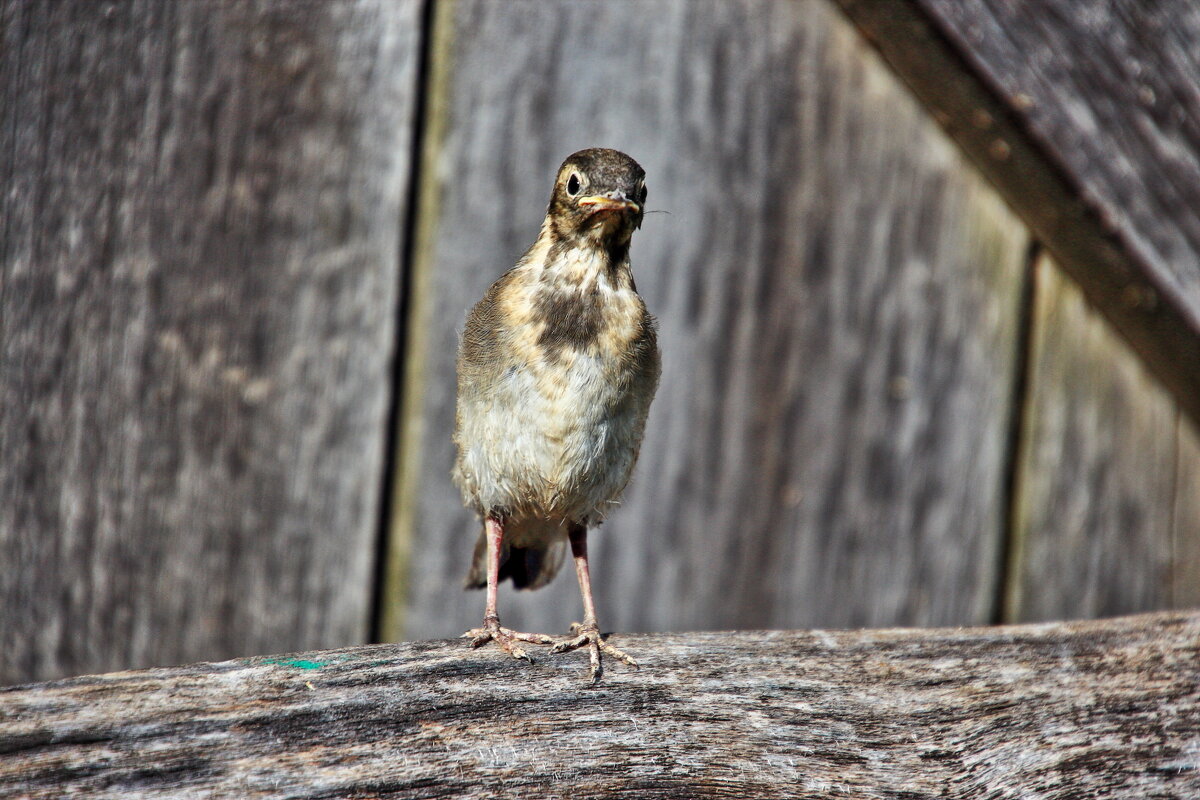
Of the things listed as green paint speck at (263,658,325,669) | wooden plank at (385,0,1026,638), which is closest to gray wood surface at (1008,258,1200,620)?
wooden plank at (385,0,1026,638)

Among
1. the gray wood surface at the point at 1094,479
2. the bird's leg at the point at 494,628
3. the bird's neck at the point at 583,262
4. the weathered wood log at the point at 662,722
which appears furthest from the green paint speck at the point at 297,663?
the gray wood surface at the point at 1094,479

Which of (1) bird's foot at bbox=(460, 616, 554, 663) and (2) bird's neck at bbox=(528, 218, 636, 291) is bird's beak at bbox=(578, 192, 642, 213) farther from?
(1) bird's foot at bbox=(460, 616, 554, 663)

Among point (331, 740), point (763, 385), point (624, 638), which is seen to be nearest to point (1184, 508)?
point (763, 385)

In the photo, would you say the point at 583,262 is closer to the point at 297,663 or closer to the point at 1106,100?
the point at 297,663

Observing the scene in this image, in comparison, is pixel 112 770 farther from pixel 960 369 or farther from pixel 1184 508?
pixel 1184 508

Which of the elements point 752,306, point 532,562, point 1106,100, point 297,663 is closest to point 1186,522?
point 1106,100
